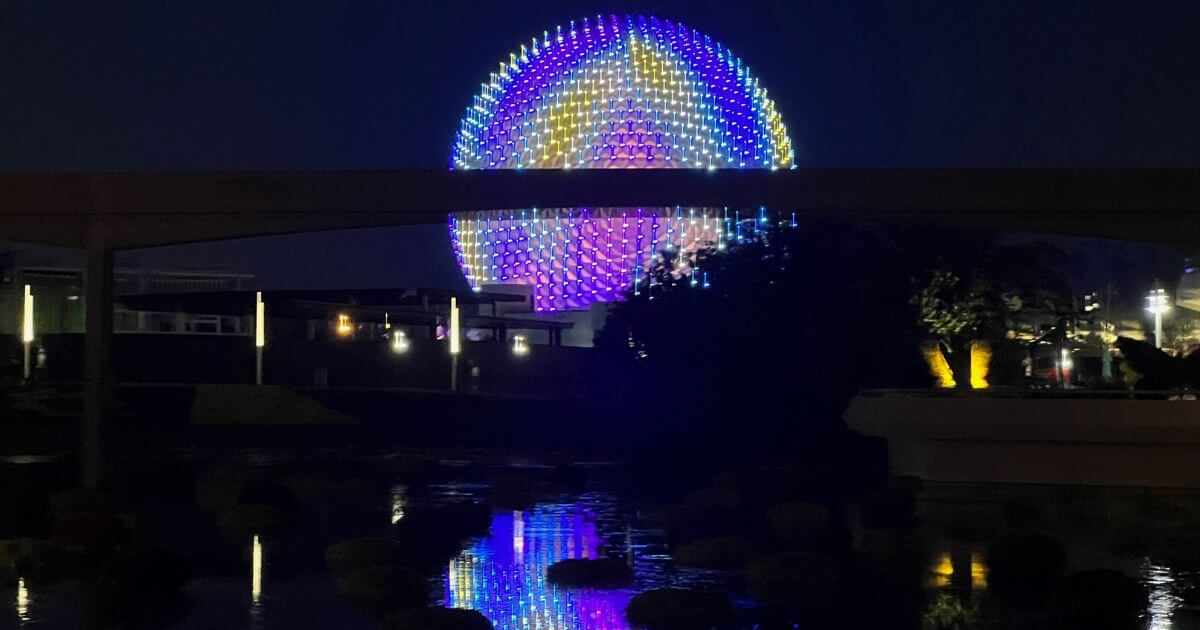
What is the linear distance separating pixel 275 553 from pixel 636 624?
10.1 meters

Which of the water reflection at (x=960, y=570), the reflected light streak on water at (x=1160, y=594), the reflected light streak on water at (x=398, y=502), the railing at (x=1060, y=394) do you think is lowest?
the reflected light streak on water at (x=1160, y=594)

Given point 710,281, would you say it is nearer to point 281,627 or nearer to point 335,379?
point 335,379

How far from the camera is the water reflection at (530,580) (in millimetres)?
22266

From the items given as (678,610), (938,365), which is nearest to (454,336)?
(938,365)

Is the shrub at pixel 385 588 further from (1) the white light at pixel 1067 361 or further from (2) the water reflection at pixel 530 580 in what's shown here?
(1) the white light at pixel 1067 361

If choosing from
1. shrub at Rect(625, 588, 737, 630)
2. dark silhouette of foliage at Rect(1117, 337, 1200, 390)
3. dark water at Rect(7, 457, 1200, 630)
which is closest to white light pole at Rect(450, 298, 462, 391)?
dark water at Rect(7, 457, 1200, 630)

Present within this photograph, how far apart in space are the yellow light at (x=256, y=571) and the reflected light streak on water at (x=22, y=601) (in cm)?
303

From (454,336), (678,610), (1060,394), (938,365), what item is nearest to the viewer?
(678,610)

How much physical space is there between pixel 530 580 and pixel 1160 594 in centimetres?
917

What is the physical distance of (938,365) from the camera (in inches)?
2311

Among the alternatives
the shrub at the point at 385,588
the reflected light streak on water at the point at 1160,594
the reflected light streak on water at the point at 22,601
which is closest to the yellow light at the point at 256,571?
the shrub at the point at 385,588

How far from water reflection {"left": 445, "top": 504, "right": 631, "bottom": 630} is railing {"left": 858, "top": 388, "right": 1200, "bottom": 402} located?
1176cm

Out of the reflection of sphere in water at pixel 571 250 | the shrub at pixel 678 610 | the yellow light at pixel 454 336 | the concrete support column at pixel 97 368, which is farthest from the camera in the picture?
the reflection of sphere in water at pixel 571 250

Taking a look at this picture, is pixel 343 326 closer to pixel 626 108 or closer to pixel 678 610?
pixel 626 108
